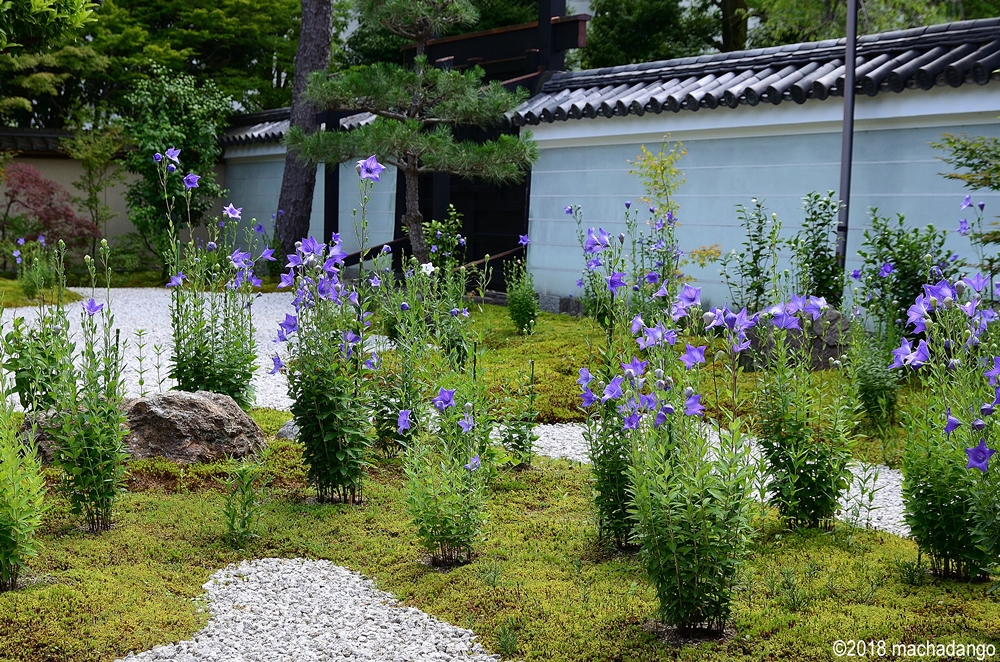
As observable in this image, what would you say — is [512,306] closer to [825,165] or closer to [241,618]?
[825,165]

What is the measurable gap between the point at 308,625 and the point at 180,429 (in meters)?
1.73

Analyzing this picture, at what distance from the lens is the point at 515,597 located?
303 centimetres

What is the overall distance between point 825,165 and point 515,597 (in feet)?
19.0

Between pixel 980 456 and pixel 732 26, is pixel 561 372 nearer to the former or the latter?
pixel 980 456

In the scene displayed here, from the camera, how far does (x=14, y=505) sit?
288 centimetres

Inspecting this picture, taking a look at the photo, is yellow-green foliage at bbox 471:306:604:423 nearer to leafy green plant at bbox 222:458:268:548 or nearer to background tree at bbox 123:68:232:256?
leafy green plant at bbox 222:458:268:548

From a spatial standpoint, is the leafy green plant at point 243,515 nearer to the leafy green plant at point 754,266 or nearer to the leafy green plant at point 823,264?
the leafy green plant at point 754,266

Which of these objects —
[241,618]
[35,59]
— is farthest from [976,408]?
[35,59]

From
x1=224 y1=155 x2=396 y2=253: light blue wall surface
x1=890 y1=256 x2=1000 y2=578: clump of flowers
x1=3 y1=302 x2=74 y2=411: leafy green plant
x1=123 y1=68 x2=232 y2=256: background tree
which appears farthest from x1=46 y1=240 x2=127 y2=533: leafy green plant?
x1=123 y1=68 x2=232 y2=256: background tree

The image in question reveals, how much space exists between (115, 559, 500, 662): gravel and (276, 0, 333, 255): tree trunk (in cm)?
1037

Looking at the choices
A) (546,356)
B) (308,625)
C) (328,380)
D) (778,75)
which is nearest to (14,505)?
(308,625)

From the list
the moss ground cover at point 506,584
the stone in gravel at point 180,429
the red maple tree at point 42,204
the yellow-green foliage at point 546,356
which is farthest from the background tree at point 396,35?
the moss ground cover at point 506,584

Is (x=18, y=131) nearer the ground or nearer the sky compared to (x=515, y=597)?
nearer the sky

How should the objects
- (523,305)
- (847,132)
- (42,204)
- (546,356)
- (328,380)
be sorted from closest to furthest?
(328,380)
(847,132)
(546,356)
(523,305)
(42,204)
